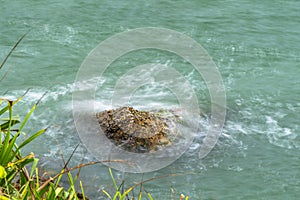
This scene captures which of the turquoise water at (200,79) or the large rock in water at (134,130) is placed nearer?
the turquoise water at (200,79)

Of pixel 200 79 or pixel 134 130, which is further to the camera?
pixel 200 79

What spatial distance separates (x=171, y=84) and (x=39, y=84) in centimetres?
204

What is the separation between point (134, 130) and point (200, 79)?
269cm

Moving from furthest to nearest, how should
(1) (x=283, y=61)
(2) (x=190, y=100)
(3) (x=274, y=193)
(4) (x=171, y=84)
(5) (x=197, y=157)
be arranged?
(1) (x=283, y=61) → (4) (x=171, y=84) → (2) (x=190, y=100) → (5) (x=197, y=157) → (3) (x=274, y=193)

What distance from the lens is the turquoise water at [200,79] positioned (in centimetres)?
660

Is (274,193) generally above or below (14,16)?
below

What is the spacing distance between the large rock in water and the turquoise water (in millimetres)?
380

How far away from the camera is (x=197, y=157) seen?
22.9 ft

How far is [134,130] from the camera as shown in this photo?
7.03 metres

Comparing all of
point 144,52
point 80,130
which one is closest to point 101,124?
point 80,130

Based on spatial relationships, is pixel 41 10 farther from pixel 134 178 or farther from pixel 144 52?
pixel 134 178

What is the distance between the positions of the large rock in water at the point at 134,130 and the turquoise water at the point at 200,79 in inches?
15.0

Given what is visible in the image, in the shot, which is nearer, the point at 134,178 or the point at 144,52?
the point at 134,178

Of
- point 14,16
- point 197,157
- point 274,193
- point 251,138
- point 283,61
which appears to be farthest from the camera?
point 14,16
